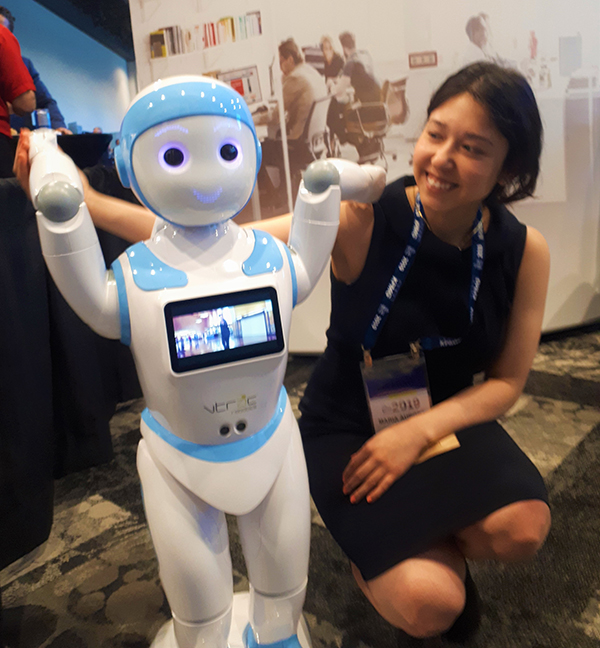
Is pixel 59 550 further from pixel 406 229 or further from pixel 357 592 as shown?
pixel 406 229

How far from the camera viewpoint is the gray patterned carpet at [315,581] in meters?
1.08

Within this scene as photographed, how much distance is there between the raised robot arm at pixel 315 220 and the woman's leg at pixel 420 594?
1.68 feet

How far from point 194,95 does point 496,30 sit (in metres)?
2.07

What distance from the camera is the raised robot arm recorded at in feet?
2.37

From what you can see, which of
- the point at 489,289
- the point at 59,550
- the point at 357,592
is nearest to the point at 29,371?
the point at 59,550

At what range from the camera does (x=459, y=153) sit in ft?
2.93

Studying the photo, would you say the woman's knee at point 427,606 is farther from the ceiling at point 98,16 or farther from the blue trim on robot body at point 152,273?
the ceiling at point 98,16

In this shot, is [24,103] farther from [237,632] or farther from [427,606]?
[427,606]

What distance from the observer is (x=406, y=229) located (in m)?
0.99

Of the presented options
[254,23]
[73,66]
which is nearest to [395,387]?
[254,23]

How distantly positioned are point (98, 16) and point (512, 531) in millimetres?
5057

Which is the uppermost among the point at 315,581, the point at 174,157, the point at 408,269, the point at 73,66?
the point at 73,66

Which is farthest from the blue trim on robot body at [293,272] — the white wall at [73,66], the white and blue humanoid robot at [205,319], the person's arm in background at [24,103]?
the white wall at [73,66]

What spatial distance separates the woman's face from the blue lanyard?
0.06 meters
